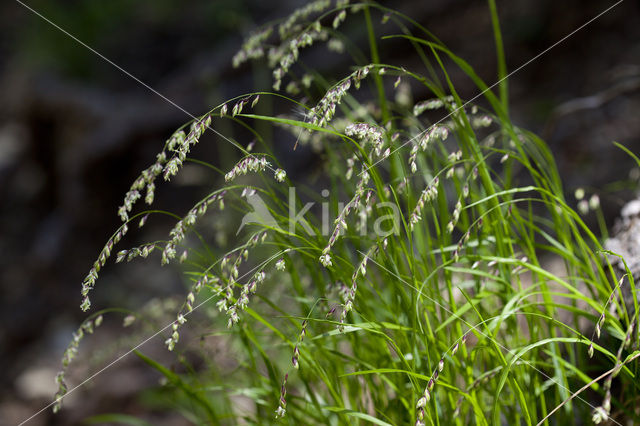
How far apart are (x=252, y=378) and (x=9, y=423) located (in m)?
2.70

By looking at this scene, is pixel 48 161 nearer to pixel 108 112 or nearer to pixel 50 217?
pixel 50 217

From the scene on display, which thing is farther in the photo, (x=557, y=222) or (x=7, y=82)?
(x=7, y=82)

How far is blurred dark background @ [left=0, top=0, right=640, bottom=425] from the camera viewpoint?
134 inches

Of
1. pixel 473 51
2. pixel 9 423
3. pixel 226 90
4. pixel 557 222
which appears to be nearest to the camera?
pixel 557 222

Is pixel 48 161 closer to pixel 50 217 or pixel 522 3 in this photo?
pixel 50 217

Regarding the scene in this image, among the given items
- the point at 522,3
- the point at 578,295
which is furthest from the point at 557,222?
the point at 522,3

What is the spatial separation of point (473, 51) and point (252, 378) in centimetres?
319

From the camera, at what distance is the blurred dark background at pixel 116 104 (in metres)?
3.40

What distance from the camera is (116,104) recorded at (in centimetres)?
464

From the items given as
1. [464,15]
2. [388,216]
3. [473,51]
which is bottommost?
[388,216]

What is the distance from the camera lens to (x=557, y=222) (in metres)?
1.35

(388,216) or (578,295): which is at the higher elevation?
(388,216)

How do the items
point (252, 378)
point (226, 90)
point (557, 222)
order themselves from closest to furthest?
point (557, 222) → point (252, 378) → point (226, 90)

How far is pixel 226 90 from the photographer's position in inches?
180
